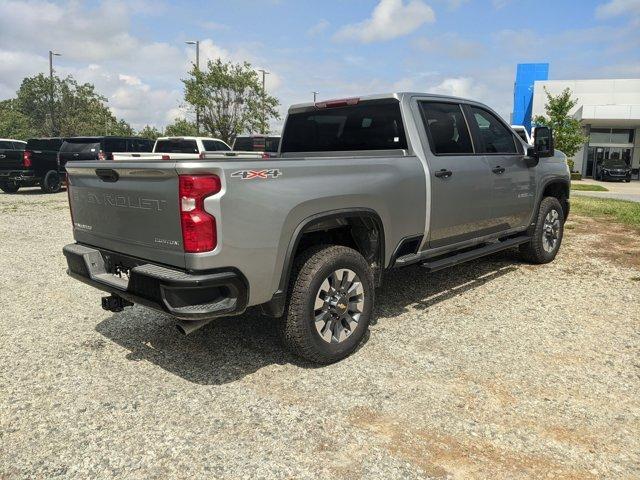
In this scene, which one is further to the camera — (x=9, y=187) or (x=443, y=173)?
(x=9, y=187)

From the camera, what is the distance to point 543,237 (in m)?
6.48

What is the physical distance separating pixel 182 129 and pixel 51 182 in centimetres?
1340

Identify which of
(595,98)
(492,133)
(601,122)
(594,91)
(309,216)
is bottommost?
(309,216)

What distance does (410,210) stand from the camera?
13.5ft

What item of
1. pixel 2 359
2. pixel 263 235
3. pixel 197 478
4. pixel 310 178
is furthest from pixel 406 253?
pixel 2 359

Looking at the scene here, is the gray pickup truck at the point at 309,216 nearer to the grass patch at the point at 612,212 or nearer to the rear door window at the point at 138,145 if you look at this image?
the grass patch at the point at 612,212

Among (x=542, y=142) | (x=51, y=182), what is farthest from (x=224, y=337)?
(x=51, y=182)

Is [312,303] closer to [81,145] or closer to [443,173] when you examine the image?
[443,173]

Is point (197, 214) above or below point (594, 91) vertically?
below

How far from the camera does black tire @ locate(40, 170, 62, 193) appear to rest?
17219 millimetres

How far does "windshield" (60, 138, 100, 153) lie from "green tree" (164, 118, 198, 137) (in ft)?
43.1

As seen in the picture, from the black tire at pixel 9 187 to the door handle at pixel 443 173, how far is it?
56.8 feet

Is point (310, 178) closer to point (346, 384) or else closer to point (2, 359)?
point (346, 384)

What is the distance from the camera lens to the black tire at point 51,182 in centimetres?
1722
